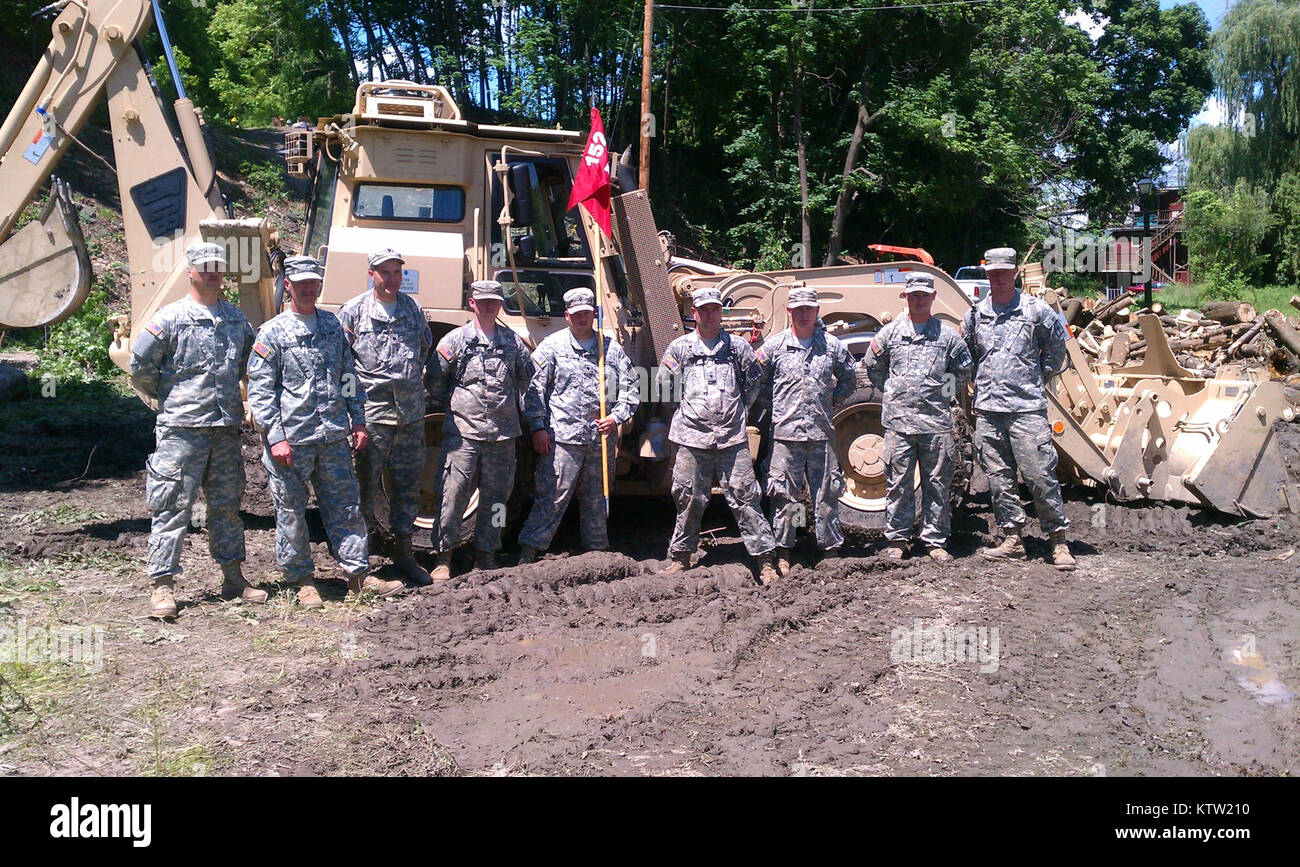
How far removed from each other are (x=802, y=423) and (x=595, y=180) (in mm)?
2115

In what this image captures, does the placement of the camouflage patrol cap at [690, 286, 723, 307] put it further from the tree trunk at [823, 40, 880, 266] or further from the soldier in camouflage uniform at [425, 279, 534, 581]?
the tree trunk at [823, 40, 880, 266]

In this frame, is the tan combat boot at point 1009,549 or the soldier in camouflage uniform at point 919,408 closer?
the soldier in camouflage uniform at point 919,408

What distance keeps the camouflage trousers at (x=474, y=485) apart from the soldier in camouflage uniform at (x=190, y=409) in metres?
1.27

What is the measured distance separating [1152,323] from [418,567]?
20.4 feet

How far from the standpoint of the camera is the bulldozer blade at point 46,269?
7953 mm

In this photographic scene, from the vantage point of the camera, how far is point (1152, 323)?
8719mm

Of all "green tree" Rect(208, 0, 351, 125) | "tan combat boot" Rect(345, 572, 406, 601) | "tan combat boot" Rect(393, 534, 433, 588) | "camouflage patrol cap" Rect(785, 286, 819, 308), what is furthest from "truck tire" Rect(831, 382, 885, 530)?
"green tree" Rect(208, 0, 351, 125)

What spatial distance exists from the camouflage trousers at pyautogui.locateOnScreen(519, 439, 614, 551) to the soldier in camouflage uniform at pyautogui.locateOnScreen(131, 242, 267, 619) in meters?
1.91

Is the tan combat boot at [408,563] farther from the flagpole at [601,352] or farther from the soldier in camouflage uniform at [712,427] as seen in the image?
the soldier in camouflage uniform at [712,427]

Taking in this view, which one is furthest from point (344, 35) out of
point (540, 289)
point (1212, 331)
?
point (540, 289)

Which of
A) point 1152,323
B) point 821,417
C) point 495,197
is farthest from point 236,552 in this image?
point 1152,323

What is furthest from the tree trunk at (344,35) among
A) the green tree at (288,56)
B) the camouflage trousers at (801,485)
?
the camouflage trousers at (801,485)

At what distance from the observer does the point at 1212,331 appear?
18609mm

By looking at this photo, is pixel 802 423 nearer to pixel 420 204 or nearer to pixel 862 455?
pixel 862 455
